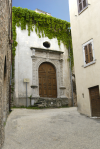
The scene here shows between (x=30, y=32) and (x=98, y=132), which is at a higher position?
(x=30, y=32)

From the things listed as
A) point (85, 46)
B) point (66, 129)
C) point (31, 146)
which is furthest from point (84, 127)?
point (85, 46)

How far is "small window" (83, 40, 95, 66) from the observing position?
8277 mm

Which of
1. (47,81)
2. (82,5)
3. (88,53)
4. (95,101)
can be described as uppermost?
(82,5)

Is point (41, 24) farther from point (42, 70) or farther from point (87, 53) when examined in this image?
point (87, 53)

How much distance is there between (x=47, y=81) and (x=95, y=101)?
250 inches

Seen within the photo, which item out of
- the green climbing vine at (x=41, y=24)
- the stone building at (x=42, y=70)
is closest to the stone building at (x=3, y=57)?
the stone building at (x=42, y=70)

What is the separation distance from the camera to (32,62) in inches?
532

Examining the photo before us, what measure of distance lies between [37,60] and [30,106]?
3.59 metres

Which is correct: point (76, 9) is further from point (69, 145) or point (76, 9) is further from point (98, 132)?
point (69, 145)

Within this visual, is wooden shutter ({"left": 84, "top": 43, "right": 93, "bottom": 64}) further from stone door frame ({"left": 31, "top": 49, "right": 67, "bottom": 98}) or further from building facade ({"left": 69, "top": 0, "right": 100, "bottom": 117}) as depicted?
stone door frame ({"left": 31, "top": 49, "right": 67, "bottom": 98})

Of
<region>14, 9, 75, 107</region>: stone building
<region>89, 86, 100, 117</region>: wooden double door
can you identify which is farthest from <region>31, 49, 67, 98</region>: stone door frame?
<region>89, 86, 100, 117</region>: wooden double door

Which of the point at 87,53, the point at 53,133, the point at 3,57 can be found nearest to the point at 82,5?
the point at 87,53

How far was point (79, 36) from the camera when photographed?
930 centimetres

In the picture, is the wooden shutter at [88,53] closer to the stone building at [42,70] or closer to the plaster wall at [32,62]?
the stone building at [42,70]
